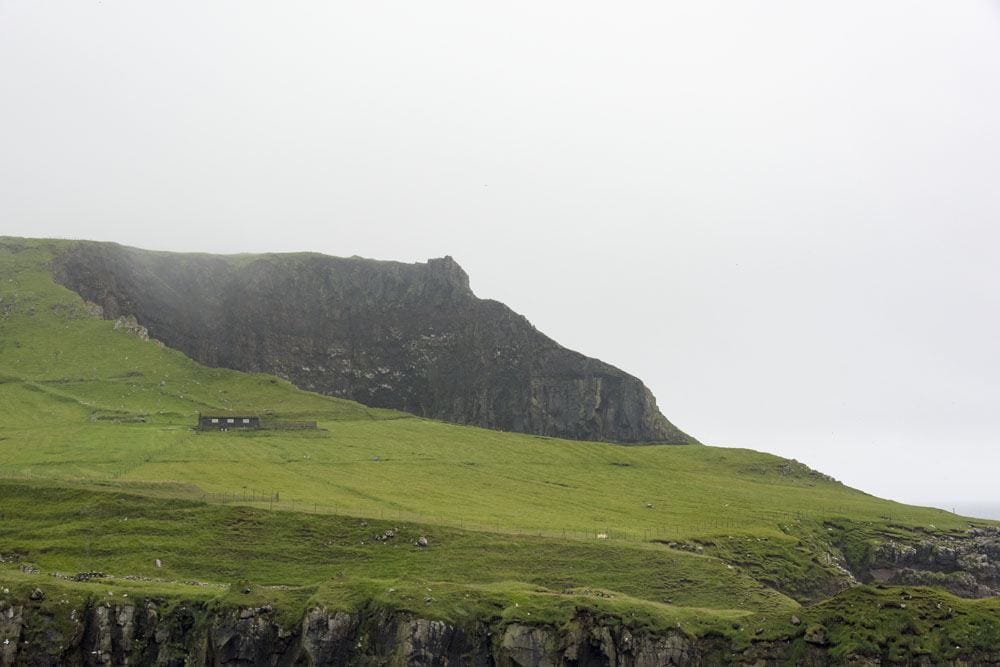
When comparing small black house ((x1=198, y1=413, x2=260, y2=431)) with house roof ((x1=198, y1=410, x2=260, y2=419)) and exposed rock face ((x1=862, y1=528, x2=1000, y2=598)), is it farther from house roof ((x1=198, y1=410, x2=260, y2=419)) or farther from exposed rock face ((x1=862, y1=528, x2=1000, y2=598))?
exposed rock face ((x1=862, y1=528, x2=1000, y2=598))

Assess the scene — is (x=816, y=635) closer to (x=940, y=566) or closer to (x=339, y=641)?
(x=339, y=641)

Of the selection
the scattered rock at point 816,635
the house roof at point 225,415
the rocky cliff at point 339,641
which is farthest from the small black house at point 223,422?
the scattered rock at point 816,635

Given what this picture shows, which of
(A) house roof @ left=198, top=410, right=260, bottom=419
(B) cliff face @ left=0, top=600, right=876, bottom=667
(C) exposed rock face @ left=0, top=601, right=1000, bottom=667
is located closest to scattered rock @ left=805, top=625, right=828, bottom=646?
(C) exposed rock face @ left=0, top=601, right=1000, bottom=667

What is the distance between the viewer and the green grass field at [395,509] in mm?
87438

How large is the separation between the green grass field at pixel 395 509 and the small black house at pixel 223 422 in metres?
4.60

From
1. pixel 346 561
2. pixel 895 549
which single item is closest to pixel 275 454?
pixel 346 561

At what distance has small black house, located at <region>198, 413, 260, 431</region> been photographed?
494 ft

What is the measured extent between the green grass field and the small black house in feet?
15.1

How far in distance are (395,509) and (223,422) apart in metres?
54.9

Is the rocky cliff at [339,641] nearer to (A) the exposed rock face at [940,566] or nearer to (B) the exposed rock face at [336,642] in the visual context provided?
(B) the exposed rock face at [336,642]

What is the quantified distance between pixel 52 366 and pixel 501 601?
131103mm

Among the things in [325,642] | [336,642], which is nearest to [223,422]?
[325,642]

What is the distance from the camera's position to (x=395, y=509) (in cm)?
10694

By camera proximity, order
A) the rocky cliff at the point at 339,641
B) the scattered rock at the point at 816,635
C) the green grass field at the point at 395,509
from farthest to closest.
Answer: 1. the green grass field at the point at 395,509
2. the rocky cliff at the point at 339,641
3. the scattered rock at the point at 816,635
